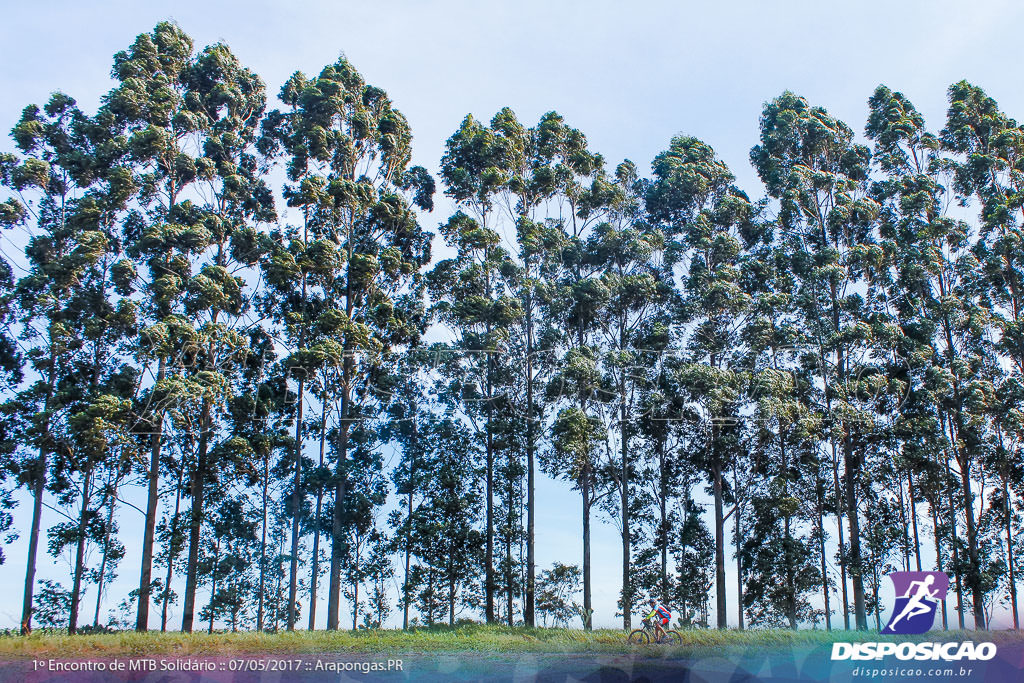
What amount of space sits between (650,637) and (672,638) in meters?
0.56

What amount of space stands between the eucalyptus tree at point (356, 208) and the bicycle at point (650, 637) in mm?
10414

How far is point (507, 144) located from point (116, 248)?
14666mm

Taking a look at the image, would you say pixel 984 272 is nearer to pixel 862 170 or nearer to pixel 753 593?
pixel 862 170

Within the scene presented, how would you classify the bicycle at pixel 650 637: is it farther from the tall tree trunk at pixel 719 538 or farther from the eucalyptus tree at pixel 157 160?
the eucalyptus tree at pixel 157 160

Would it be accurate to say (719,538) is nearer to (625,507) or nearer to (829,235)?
(625,507)

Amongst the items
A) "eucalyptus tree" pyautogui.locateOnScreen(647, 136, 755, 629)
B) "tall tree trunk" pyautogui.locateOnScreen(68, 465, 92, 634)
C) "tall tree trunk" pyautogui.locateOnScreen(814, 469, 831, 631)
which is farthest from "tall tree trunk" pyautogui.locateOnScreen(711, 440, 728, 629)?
"tall tree trunk" pyautogui.locateOnScreen(68, 465, 92, 634)

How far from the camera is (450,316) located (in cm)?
2897

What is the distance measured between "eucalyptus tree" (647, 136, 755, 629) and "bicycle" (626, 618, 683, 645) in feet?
21.5

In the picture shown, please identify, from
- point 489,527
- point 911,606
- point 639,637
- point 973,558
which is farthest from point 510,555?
point 973,558

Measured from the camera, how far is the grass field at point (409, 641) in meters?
18.2

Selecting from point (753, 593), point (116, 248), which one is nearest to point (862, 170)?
point (753, 593)

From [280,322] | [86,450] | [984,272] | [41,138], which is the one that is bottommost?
[86,450]

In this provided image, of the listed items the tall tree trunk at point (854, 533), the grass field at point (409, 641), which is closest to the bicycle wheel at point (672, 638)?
the grass field at point (409, 641)

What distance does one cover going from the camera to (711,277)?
2917cm
